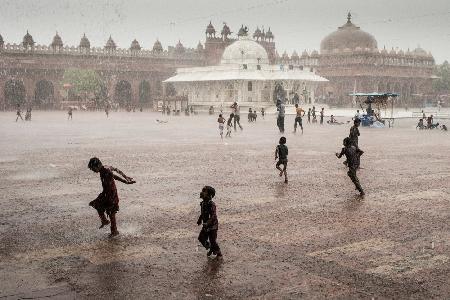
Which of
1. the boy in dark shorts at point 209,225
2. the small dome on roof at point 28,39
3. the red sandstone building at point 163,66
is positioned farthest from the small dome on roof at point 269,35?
the boy in dark shorts at point 209,225

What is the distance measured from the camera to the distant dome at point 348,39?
75.0m

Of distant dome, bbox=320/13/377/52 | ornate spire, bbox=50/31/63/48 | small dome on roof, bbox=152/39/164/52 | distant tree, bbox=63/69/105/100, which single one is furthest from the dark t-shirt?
distant dome, bbox=320/13/377/52

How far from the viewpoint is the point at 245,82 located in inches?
2226

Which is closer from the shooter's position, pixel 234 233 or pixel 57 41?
pixel 234 233

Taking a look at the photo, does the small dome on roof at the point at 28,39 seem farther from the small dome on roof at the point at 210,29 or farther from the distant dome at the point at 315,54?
the distant dome at the point at 315,54

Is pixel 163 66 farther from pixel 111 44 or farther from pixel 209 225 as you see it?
pixel 209 225

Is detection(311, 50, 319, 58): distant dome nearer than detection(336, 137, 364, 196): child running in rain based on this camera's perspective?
No

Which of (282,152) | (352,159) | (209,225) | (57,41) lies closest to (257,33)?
(57,41)

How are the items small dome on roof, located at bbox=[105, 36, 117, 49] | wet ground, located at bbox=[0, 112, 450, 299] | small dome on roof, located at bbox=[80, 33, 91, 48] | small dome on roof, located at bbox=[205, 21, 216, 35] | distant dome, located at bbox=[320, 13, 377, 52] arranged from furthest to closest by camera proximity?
distant dome, located at bbox=[320, 13, 377, 52] → small dome on roof, located at bbox=[205, 21, 216, 35] → small dome on roof, located at bbox=[105, 36, 117, 49] → small dome on roof, located at bbox=[80, 33, 91, 48] → wet ground, located at bbox=[0, 112, 450, 299]

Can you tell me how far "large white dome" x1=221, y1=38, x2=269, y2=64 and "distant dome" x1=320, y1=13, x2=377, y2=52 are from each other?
1434 centimetres

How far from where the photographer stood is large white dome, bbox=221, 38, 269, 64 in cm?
6372

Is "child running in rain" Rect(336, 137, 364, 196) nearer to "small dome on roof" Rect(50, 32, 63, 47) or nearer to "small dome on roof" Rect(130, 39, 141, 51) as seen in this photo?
"small dome on roof" Rect(50, 32, 63, 47)

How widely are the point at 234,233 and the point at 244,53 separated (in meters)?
58.4

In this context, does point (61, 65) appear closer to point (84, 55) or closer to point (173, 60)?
point (84, 55)
